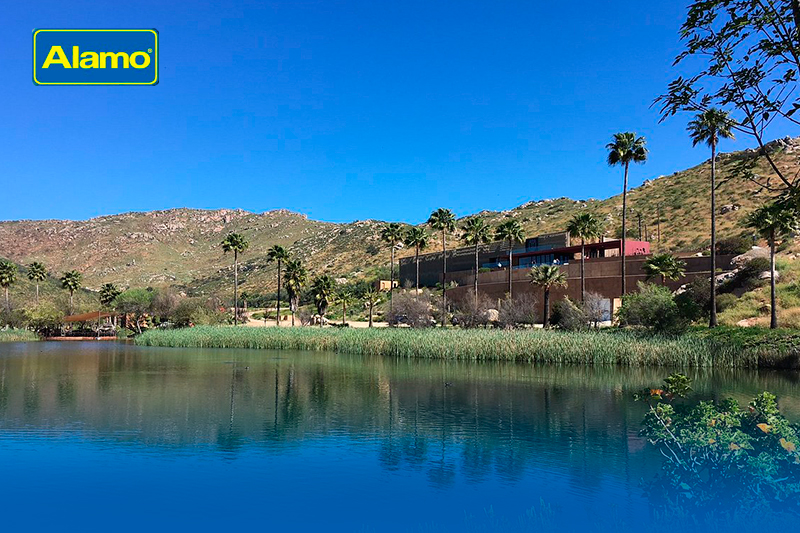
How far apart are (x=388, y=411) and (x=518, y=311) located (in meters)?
37.2

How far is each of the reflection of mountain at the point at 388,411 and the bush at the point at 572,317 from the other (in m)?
14.3

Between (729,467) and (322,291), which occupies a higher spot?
(322,291)

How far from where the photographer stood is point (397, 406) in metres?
24.1

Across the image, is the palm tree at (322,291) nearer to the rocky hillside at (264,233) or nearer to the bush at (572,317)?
the bush at (572,317)

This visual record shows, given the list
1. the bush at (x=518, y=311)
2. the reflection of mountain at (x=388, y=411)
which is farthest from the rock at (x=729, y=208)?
the reflection of mountain at (x=388, y=411)

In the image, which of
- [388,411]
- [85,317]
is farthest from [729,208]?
[85,317]

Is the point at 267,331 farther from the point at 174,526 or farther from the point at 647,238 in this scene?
the point at 647,238

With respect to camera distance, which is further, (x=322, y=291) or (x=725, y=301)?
(x=322, y=291)

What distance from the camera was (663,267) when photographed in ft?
174

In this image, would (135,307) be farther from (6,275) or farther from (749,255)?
(749,255)

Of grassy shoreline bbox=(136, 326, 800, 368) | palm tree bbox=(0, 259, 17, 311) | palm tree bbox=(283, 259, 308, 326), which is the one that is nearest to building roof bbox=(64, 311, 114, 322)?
palm tree bbox=(0, 259, 17, 311)

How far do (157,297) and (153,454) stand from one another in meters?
75.6

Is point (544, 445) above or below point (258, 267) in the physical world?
below

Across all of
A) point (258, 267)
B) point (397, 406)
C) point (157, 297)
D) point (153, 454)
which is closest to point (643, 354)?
point (397, 406)
